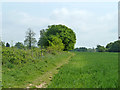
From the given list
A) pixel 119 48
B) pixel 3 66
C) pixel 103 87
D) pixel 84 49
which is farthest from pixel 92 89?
pixel 84 49

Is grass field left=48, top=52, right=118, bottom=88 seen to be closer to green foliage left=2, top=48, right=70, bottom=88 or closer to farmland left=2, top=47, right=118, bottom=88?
farmland left=2, top=47, right=118, bottom=88

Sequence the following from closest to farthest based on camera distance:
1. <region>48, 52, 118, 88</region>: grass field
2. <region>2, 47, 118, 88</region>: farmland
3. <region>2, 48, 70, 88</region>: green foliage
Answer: <region>48, 52, 118, 88</region>: grass field
<region>2, 47, 118, 88</region>: farmland
<region>2, 48, 70, 88</region>: green foliage

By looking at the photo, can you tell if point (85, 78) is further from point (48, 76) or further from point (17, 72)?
point (17, 72)

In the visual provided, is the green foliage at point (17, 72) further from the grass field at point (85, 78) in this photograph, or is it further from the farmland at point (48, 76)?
the grass field at point (85, 78)

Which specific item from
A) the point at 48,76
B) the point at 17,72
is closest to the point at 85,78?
the point at 48,76

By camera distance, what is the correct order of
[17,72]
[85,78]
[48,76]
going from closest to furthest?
[85,78] < [48,76] < [17,72]

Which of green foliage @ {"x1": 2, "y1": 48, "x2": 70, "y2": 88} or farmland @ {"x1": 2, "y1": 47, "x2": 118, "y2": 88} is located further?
green foliage @ {"x1": 2, "y1": 48, "x2": 70, "y2": 88}

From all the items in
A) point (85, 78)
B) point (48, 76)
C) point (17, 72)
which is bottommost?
point (48, 76)

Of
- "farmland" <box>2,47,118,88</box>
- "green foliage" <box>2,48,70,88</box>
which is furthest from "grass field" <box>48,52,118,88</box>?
"green foliage" <box>2,48,70,88</box>

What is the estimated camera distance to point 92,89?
722 cm

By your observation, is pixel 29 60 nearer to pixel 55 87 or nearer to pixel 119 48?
pixel 55 87

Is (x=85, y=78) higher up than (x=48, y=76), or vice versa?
(x=85, y=78)

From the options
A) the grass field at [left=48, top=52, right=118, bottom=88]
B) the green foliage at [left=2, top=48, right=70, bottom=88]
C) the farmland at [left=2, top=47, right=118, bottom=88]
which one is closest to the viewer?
the grass field at [left=48, top=52, right=118, bottom=88]

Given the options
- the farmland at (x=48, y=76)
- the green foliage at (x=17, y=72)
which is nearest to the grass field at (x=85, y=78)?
the farmland at (x=48, y=76)
